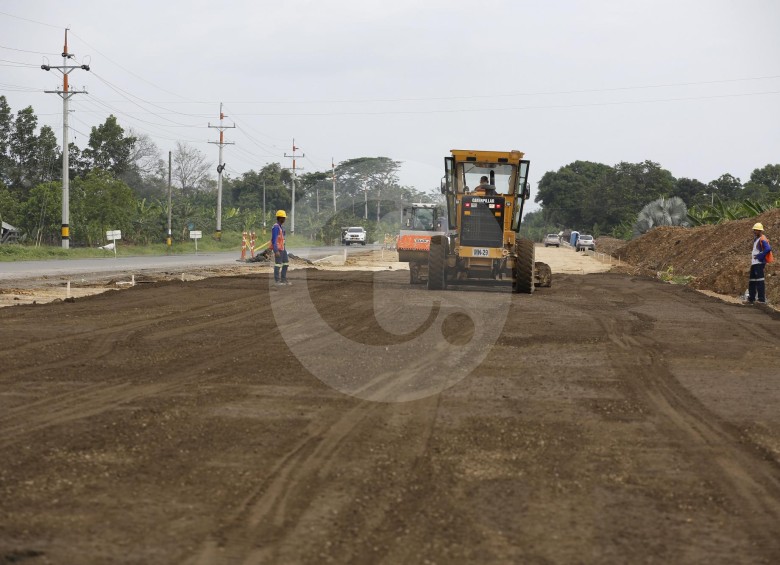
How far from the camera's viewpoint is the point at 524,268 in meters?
21.3

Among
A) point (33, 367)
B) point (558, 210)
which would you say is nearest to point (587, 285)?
point (33, 367)

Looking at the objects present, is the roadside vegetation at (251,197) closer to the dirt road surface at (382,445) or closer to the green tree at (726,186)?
the green tree at (726,186)

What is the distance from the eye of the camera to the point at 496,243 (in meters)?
21.6

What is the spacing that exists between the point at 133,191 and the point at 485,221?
39.9 m

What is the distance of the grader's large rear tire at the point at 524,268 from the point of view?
21.2 m

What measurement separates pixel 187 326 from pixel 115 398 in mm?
5653

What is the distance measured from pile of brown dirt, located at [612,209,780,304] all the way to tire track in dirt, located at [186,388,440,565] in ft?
57.8

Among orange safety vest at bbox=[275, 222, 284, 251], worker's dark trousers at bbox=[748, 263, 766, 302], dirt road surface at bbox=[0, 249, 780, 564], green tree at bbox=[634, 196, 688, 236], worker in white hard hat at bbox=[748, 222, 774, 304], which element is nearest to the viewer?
dirt road surface at bbox=[0, 249, 780, 564]

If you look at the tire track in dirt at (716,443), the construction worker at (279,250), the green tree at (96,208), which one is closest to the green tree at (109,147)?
the green tree at (96,208)

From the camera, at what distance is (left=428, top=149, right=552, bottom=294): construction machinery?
2141 cm

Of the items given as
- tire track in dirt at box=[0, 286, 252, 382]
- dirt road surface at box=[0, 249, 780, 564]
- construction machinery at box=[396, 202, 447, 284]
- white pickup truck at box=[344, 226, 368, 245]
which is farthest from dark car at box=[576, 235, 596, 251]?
dirt road surface at box=[0, 249, 780, 564]

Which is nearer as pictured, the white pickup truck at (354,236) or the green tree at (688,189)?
the white pickup truck at (354,236)

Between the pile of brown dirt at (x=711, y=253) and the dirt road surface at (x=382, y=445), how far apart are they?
12.5m

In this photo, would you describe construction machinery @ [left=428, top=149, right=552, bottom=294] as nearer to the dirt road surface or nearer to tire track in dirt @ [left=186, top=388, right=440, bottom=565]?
the dirt road surface
